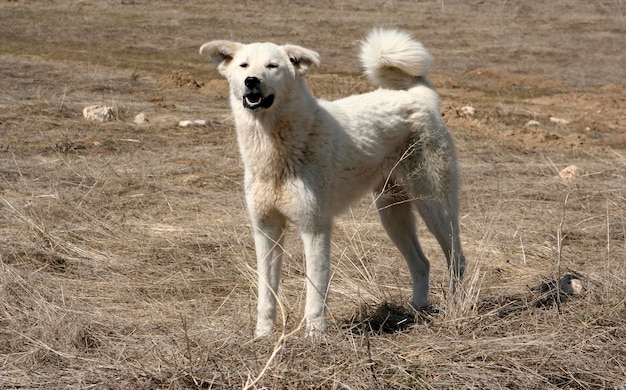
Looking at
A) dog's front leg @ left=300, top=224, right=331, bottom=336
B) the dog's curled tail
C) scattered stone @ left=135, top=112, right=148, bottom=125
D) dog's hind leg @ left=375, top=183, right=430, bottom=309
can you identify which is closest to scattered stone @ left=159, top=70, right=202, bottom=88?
scattered stone @ left=135, top=112, right=148, bottom=125

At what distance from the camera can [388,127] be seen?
543cm

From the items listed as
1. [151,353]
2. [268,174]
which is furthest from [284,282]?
[151,353]

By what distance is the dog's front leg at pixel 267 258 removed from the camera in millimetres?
4934

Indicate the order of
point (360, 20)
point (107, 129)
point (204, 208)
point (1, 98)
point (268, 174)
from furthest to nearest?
point (360, 20) < point (1, 98) < point (107, 129) < point (204, 208) < point (268, 174)

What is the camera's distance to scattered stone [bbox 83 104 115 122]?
12133 mm

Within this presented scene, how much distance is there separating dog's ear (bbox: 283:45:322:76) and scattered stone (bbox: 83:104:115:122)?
772 cm

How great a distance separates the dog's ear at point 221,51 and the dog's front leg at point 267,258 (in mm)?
1017

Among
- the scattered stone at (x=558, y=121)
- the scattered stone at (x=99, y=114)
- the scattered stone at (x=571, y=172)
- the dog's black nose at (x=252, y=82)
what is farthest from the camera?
Result: the scattered stone at (x=558, y=121)

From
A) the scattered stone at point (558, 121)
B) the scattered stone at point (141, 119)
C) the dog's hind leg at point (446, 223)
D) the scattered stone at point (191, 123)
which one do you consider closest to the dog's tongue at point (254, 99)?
the dog's hind leg at point (446, 223)

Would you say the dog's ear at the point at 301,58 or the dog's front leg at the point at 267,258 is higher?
the dog's ear at the point at 301,58

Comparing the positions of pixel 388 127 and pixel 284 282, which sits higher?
pixel 388 127

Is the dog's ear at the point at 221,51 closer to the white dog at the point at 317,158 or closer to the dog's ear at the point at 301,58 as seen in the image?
the white dog at the point at 317,158

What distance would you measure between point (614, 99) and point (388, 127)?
12.4 m

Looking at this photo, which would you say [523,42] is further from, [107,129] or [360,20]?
[107,129]
